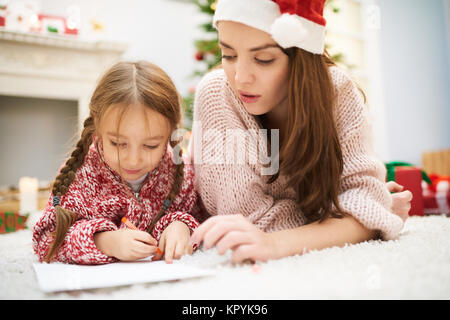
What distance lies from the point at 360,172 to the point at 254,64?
0.26 meters

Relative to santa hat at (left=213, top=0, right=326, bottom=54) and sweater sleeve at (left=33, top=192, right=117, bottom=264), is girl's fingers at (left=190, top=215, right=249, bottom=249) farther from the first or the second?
santa hat at (left=213, top=0, right=326, bottom=54)

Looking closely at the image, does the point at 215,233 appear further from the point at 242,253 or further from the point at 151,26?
the point at 151,26

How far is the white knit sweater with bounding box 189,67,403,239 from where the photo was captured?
695mm

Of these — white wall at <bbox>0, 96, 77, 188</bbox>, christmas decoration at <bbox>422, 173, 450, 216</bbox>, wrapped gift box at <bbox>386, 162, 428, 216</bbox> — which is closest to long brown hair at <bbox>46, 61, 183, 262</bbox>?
wrapped gift box at <bbox>386, 162, 428, 216</bbox>

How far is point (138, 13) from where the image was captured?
2.76 meters

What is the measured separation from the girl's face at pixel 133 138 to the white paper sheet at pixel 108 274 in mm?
188

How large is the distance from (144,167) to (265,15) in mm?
345

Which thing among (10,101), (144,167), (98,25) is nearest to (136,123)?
(144,167)

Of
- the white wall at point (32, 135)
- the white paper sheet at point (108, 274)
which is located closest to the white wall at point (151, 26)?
the white wall at point (32, 135)

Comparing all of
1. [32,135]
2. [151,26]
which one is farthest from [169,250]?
[151,26]

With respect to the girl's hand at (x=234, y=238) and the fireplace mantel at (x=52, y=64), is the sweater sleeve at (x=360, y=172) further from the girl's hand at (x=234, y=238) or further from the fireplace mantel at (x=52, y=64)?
the fireplace mantel at (x=52, y=64)

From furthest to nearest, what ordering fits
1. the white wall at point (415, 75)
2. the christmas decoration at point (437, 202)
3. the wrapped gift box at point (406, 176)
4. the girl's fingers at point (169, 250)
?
1. the white wall at point (415, 75)
2. the christmas decoration at point (437, 202)
3. the wrapped gift box at point (406, 176)
4. the girl's fingers at point (169, 250)

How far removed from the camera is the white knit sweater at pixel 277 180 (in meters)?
0.70
